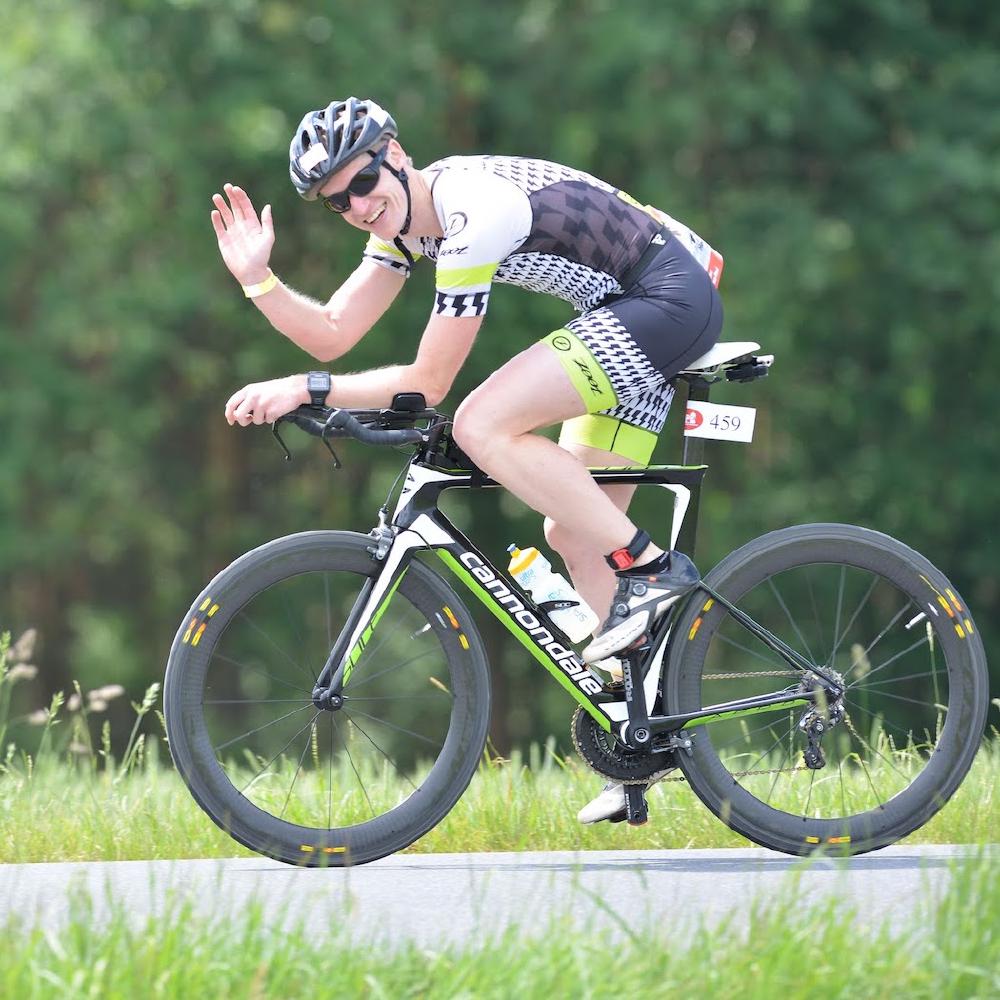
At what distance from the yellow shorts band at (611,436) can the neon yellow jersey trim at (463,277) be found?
2.07 ft

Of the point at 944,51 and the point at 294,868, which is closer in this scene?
the point at 294,868

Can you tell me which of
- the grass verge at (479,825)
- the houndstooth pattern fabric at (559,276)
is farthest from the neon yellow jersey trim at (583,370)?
the grass verge at (479,825)

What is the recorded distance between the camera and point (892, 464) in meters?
17.8

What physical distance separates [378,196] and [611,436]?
0.95 m

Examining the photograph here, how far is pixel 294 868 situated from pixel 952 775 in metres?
1.77

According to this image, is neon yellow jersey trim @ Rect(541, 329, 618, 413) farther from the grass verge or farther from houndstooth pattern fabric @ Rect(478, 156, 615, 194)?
the grass verge

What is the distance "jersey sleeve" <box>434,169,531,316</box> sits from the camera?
474 centimetres

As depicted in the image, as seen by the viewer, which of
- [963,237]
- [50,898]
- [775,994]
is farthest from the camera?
[963,237]

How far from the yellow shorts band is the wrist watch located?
0.73 m

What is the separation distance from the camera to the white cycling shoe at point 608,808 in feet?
17.2

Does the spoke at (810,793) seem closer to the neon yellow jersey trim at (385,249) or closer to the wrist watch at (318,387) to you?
the wrist watch at (318,387)

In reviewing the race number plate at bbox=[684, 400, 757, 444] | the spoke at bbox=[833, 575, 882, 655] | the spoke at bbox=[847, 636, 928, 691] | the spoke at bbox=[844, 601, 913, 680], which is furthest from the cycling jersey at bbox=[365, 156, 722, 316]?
the spoke at bbox=[847, 636, 928, 691]

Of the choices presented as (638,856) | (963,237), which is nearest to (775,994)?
(638,856)

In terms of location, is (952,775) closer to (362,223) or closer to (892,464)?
(362,223)
